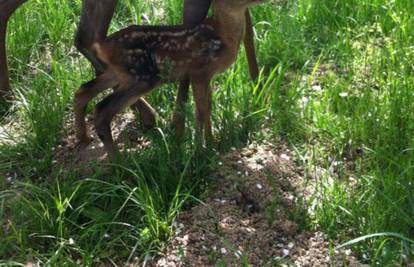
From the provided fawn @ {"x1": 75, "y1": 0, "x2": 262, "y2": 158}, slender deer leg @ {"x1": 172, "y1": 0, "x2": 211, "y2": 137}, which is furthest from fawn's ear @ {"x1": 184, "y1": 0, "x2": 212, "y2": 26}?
fawn @ {"x1": 75, "y1": 0, "x2": 262, "y2": 158}

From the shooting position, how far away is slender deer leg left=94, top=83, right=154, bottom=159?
400cm

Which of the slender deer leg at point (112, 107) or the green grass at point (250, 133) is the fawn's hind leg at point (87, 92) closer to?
the slender deer leg at point (112, 107)

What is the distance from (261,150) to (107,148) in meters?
0.87

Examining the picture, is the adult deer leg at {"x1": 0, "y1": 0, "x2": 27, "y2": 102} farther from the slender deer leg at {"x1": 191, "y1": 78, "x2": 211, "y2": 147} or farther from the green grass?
the slender deer leg at {"x1": 191, "y1": 78, "x2": 211, "y2": 147}

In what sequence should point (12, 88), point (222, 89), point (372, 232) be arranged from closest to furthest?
point (372, 232) → point (222, 89) → point (12, 88)

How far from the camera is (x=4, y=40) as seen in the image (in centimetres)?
491

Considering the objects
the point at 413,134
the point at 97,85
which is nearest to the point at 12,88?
the point at 97,85

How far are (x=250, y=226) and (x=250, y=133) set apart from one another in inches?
31.2

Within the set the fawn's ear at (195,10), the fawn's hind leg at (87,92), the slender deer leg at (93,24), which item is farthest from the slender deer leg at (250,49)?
the fawn's hind leg at (87,92)

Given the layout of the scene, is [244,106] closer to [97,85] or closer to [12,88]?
[97,85]

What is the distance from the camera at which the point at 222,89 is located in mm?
4586

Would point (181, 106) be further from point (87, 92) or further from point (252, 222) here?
point (252, 222)

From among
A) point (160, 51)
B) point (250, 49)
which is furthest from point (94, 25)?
point (250, 49)

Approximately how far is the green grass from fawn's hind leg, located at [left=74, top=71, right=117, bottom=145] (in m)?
0.25
